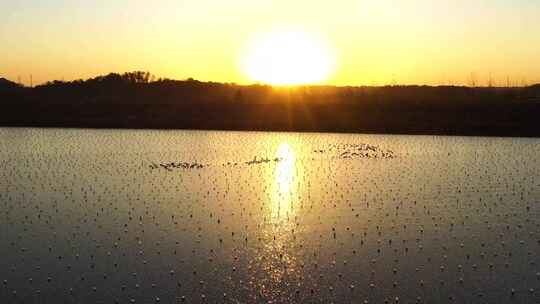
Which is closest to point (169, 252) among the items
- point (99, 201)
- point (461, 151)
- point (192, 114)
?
point (99, 201)

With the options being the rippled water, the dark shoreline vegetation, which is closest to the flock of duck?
the rippled water

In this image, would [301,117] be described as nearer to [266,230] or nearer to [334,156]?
[334,156]

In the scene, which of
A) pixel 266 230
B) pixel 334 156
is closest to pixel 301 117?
pixel 334 156

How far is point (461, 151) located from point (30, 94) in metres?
138

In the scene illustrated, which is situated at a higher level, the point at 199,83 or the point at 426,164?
the point at 199,83

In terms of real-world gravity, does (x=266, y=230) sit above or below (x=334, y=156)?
below

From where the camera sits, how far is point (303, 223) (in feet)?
88.2

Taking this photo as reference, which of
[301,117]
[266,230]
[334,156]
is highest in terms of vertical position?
[301,117]

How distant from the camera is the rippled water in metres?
17.7

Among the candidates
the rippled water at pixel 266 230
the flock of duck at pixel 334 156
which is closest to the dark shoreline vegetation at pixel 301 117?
the flock of duck at pixel 334 156

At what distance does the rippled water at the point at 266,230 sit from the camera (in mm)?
17703

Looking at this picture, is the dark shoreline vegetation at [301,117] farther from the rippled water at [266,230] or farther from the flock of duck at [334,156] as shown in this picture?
the rippled water at [266,230]

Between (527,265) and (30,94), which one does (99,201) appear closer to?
(527,265)

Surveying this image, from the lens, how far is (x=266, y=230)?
25359mm
